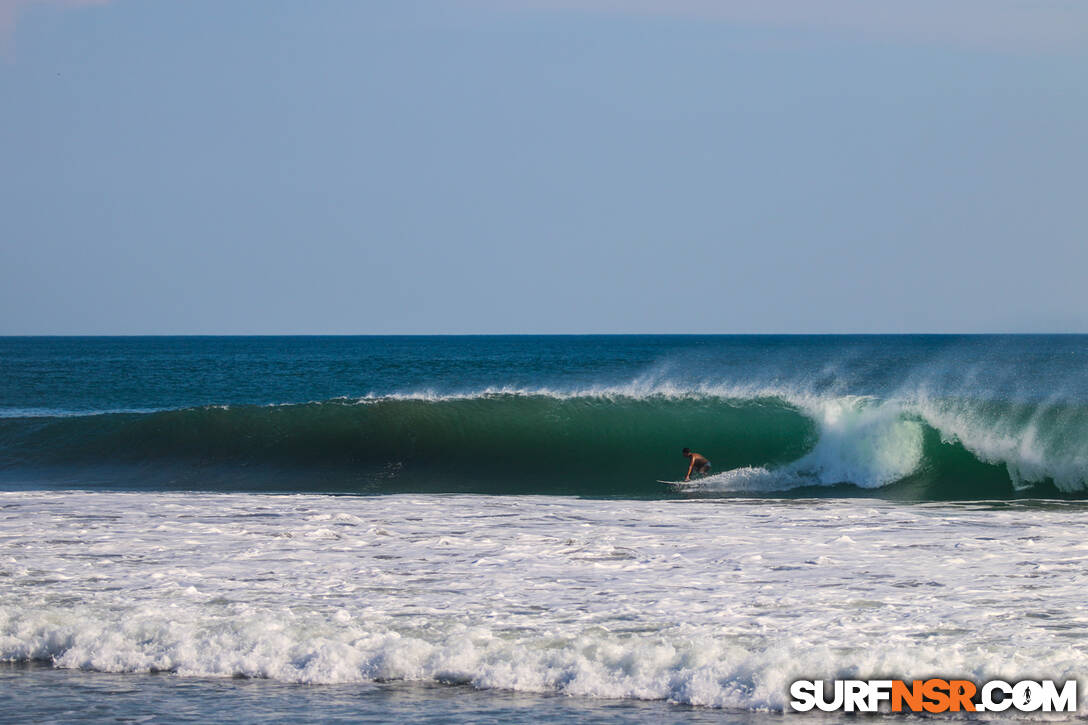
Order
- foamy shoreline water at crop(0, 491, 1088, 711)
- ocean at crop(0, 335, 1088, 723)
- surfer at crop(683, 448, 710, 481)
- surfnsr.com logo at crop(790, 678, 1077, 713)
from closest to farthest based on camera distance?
surfnsr.com logo at crop(790, 678, 1077, 713), ocean at crop(0, 335, 1088, 723), foamy shoreline water at crop(0, 491, 1088, 711), surfer at crop(683, 448, 710, 481)


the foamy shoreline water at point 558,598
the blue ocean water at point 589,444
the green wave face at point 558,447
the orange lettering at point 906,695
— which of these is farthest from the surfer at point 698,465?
the orange lettering at point 906,695

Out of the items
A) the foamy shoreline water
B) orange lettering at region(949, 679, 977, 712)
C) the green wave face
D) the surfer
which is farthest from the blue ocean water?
orange lettering at region(949, 679, 977, 712)

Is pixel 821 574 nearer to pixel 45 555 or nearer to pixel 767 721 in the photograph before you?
pixel 767 721

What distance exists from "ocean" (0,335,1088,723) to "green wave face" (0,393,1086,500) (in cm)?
8

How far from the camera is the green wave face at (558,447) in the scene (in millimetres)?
14895

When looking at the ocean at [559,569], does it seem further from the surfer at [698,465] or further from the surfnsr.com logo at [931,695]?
the surfer at [698,465]

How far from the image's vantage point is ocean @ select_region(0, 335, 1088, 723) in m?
5.42

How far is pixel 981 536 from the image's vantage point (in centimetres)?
906

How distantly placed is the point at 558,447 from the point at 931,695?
43.5 ft

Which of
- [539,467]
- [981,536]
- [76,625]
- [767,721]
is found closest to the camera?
[767,721]

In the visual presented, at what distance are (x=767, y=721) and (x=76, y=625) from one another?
4.19m

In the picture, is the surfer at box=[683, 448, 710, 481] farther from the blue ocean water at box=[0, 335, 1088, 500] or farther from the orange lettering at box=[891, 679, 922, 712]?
the orange lettering at box=[891, 679, 922, 712]

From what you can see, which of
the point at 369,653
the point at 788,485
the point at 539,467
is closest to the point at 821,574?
the point at 369,653

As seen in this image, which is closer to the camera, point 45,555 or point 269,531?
point 45,555
